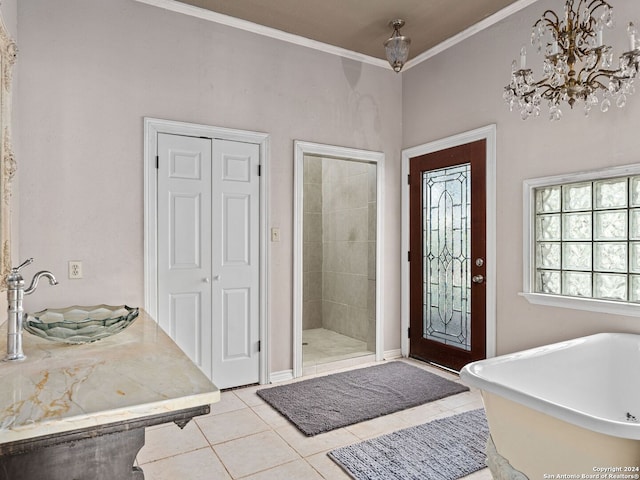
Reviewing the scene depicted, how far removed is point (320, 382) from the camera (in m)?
3.41

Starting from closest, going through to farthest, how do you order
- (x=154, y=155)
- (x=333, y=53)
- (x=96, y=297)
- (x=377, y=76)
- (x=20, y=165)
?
(x=20, y=165) < (x=96, y=297) < (x=154, y=155) < (x=333, y=53) < (x=377, y=76)

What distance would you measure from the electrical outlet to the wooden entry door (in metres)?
2.79

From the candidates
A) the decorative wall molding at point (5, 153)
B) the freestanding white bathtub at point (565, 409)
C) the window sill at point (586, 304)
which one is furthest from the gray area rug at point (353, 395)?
the decorative wall molding at point (5, 153)

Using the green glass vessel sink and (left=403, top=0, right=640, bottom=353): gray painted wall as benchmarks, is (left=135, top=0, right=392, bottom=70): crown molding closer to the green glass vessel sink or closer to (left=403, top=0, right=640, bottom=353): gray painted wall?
(left=403, top=0, right=640, bottom=353): gray painted wall

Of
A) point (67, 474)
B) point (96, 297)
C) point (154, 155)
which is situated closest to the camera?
point (67, 474)

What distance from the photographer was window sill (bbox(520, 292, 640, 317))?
7.99 feet

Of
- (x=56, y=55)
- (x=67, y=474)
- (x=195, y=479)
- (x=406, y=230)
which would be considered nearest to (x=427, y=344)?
(x=406, y=230)

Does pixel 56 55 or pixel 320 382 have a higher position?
pixel 56 55

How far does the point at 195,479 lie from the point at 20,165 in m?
2.10

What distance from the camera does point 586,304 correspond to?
2656 mm

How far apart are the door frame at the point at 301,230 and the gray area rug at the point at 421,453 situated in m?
1.27

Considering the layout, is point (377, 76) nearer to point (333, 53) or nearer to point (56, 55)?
point (333, 53)

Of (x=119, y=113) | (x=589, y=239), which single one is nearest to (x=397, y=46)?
(x=589, y=239)

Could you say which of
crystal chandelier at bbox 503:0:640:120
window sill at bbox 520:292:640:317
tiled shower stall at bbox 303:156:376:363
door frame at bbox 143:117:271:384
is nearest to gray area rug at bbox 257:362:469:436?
door frame at bbox 143:117:271:384
